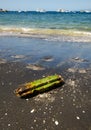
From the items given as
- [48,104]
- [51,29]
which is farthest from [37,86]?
[51,29]

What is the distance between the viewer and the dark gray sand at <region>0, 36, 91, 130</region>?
9.46 meters

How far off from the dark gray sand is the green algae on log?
27 centimetres

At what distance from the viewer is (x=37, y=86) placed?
1199 cm

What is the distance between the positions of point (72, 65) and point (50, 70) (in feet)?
6.86

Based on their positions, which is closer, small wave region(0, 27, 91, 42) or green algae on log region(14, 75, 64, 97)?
green algae on log region(14, 75, 64, 97)

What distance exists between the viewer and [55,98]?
11.5 m

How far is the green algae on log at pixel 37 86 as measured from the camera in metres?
11.6

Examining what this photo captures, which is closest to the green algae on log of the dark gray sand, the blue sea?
the dark gray sand

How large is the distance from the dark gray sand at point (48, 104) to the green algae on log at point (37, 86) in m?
0.27

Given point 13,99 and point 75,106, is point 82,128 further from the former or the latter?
point 13,99

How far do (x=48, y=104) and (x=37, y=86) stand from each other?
56.0 inches

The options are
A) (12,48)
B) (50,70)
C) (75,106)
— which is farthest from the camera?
(12,48)

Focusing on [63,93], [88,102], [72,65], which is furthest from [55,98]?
[72,65]

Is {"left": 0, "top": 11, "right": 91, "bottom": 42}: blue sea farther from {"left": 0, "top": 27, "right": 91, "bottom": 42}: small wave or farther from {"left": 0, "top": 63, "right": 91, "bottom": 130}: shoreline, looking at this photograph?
{"left": 0, "top": 63, "right": 91, "bottom": 130}: shoreline
